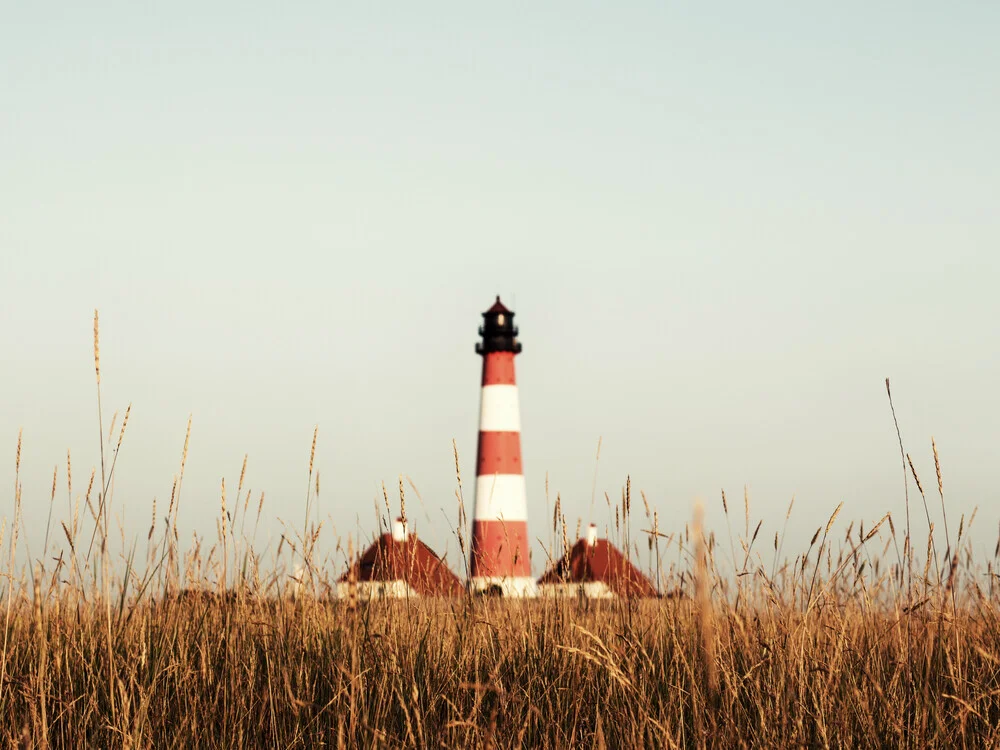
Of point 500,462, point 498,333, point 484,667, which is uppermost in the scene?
point 498,333

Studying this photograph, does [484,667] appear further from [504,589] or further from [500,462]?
[500,462]

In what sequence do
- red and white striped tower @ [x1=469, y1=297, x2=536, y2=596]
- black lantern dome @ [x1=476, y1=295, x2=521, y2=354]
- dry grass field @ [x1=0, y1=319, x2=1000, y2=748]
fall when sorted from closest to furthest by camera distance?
1. dry grass field @ [x1=0, y1=319, x2=1000, y2=748]
2. red and white striped tower @ [x1=469, y1=297, x2=536, y2=596]
3. black lantern dome @ [x1=476, y1=295, x2=521, y2=354]

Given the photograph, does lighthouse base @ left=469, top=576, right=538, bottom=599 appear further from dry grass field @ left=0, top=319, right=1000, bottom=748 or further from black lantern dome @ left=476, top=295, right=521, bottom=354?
black lantern dome @ left=476, top=295, right=521, bottom=354

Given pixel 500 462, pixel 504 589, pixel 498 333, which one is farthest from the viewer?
pixel 498 333

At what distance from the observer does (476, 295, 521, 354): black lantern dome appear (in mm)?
21969

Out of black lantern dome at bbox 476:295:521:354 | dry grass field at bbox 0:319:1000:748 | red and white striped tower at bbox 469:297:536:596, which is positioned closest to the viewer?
dry grass field at bbox 0:319:1000:748

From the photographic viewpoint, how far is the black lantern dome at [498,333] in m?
22.0

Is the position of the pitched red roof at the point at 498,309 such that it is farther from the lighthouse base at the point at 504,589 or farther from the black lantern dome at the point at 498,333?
the lighthouse base at the point at 504,589

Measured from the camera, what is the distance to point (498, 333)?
873 inches

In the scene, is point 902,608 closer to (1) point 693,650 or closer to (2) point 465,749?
(1) point 693,650

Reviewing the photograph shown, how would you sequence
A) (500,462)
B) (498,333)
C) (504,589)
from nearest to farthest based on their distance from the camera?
1. (504,589)
2. (500,462)
3. (498,333)

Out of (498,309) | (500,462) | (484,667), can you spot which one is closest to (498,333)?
(498,309)

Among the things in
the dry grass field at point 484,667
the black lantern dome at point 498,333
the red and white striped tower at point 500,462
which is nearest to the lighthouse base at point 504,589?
the dry grass field at point 484,667

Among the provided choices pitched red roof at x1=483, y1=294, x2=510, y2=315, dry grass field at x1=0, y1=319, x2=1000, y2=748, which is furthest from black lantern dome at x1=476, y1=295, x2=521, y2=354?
dry grass field at x1=0, y1=319, x2=1000, y2=748
